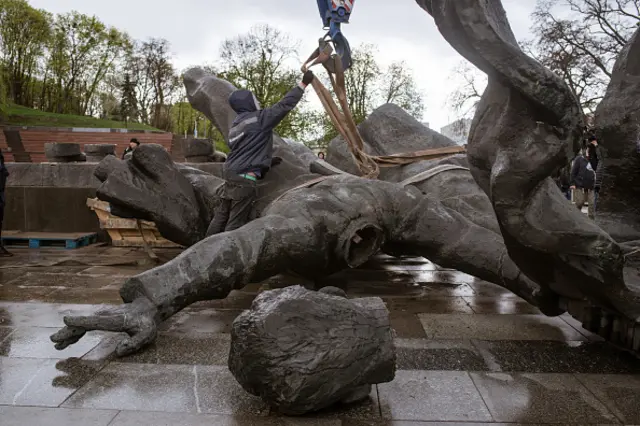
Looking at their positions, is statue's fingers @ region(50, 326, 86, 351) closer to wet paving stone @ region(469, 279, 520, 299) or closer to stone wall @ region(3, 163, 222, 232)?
wet paving stone @ region(469, 279, 520, 299)

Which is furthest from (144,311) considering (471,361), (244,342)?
(471,361)

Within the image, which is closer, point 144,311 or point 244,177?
point 144,311

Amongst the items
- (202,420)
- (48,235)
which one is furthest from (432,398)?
(48,235)

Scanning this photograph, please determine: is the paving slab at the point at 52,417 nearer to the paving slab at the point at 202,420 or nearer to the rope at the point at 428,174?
the paving slab at the point at 202,420

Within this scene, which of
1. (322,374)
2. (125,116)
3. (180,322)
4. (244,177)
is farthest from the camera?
(125,116)

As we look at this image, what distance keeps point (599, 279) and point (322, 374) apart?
151cm

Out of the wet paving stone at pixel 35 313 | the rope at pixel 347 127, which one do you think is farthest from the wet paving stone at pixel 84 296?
the rope at pixel 347 127

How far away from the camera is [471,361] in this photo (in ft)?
10.9

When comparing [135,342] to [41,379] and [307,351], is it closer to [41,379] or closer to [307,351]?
[41,379]

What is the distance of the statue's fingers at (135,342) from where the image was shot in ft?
10.9

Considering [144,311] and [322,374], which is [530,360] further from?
[144,311]

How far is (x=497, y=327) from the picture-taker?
4.05m

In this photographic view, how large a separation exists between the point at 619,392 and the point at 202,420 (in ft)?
6.20

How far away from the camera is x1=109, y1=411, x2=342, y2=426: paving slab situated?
2500 mm
